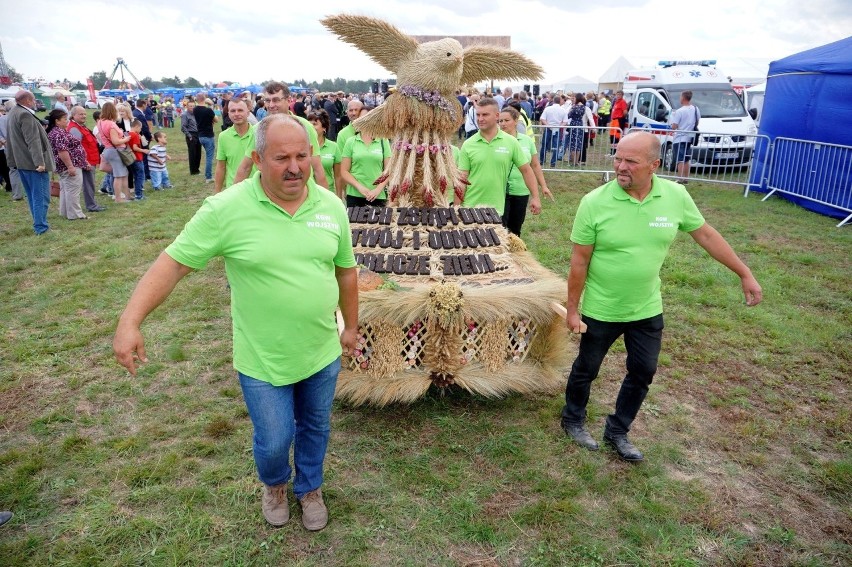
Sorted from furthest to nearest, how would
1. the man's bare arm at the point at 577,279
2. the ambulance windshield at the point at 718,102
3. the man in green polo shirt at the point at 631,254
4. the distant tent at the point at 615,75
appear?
the distant tent at the point at 615,75 < the ambulance windshield at the point at 718,102 < the man's bare arm at the point at 577,279 < the man in green polo shirt at the point at 631,254

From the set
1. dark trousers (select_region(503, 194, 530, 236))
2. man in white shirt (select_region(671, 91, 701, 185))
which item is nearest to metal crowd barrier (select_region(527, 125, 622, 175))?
man in white shirt (select_region(671, 91, 701, 185))

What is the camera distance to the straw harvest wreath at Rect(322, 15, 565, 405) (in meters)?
3.42

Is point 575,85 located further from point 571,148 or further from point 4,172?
point 4,172

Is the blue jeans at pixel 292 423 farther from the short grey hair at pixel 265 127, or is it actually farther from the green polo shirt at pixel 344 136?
the green polo shirt at pixel 344 136

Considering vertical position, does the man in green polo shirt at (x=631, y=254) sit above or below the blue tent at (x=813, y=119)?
below

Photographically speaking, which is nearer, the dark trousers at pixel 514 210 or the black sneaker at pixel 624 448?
the black sneaker at pixel 624 448

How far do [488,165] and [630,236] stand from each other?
2.50 meters

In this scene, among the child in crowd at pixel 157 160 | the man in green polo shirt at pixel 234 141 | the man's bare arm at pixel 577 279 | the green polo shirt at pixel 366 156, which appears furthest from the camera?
the child in crowd at pixel 157 160

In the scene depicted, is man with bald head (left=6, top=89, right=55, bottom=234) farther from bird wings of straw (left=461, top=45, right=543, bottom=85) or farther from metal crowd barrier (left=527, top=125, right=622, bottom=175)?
metal crowd barrier (left=527, top=125, right=622, bottom=175)

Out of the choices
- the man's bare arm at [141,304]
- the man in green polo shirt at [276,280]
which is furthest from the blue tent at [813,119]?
the man's bare arm at [141,304]

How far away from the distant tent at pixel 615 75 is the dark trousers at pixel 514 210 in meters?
23.8

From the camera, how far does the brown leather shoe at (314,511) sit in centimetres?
277

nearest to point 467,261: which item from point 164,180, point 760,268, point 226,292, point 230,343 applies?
point 230,343

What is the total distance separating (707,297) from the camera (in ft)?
19.4
